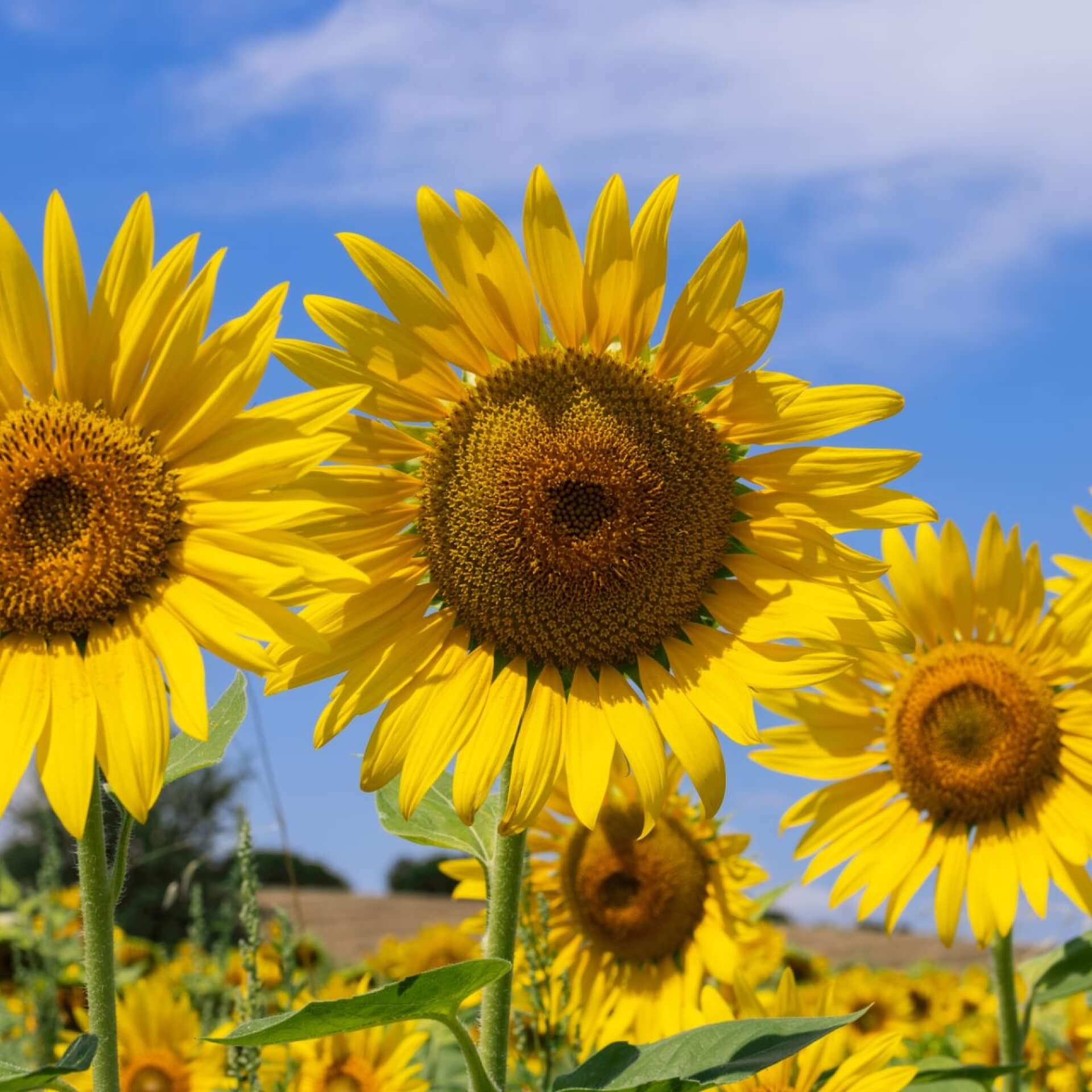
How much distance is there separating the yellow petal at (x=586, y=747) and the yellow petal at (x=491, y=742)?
103mm

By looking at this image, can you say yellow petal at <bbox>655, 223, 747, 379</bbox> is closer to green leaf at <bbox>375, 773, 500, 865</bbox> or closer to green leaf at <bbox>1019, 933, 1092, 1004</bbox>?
green leaf at <bbox>375, 773, 500, 865</bbox>

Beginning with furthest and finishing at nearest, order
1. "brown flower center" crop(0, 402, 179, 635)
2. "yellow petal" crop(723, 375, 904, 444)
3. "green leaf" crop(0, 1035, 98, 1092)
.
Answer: "yellow petal" crop(723, 375, 904, 444), "brown flower center" crop(0, 402, 179, 635), "green leaf" crop(0, 1035, 98, 1092)

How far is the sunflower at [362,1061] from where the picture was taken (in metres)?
4.23

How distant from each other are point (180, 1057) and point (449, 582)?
273 cm

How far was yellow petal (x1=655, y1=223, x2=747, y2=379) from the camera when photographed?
2.71 meters

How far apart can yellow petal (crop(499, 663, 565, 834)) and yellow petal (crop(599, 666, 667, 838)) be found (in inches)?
3.7

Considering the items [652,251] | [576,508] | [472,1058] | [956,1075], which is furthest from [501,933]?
[956,1075]

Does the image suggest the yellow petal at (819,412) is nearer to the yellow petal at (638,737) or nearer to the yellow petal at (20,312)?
the yellow petal at (638,737)

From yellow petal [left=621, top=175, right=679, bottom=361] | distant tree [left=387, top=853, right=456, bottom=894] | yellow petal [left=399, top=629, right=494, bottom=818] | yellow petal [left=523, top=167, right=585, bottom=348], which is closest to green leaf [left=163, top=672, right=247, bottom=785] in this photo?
yellow petal [left=399, top=629, right=494, bottom=818]

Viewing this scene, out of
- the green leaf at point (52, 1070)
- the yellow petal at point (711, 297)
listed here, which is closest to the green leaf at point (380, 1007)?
the green leaf at point (52, 1070)

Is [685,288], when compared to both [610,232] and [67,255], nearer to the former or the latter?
[610,232]

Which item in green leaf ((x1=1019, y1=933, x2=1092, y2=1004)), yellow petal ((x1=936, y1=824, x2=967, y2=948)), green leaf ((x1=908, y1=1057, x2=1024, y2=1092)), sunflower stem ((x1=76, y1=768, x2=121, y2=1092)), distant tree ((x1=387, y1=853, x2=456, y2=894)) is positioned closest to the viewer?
sunflower stem ((x1=76, y1=768, x2=121, y2=1092))

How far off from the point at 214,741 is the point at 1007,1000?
2832 mm

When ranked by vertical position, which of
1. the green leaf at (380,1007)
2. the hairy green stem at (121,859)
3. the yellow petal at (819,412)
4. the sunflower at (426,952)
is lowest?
the sunflower at (426,952)
